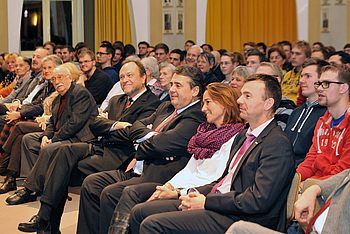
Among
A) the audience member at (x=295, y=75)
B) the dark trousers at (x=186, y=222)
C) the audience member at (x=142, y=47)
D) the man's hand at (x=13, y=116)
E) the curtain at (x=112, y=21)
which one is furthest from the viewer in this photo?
the curtain at (x=112, y=21)

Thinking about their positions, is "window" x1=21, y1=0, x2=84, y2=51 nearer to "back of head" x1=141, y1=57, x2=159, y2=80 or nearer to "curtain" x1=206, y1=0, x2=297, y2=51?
"curtain" x1=206, y1=0, x2=297, y2=51

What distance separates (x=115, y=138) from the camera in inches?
209

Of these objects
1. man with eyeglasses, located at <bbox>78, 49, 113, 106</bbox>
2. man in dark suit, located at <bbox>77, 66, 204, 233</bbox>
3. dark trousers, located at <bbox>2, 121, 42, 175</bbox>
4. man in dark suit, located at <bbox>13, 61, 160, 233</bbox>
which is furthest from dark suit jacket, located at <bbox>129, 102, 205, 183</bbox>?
man with eyeglasses, located at <bbox>78, 49, 113, 106</bbox>

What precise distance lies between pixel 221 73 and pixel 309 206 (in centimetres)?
513

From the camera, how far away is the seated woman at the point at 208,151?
4.21 metres

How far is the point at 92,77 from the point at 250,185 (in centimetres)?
435

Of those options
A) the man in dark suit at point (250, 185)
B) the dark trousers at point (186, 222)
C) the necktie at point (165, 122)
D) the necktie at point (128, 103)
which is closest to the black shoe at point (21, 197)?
the necktie at point (128, 103)

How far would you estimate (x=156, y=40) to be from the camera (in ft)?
41.2

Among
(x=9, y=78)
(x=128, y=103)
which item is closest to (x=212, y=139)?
(x=128, y=103)

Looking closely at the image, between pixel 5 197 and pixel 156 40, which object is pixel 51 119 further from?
pixel 156 40

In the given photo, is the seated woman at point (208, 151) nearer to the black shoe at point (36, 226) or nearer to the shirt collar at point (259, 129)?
the shirt collar at point (259, 129)

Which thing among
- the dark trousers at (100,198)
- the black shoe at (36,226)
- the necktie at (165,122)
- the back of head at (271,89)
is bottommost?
the black shoe at (36,226)

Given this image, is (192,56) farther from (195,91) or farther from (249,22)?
(195,91)

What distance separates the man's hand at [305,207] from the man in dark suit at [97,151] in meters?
2.18
